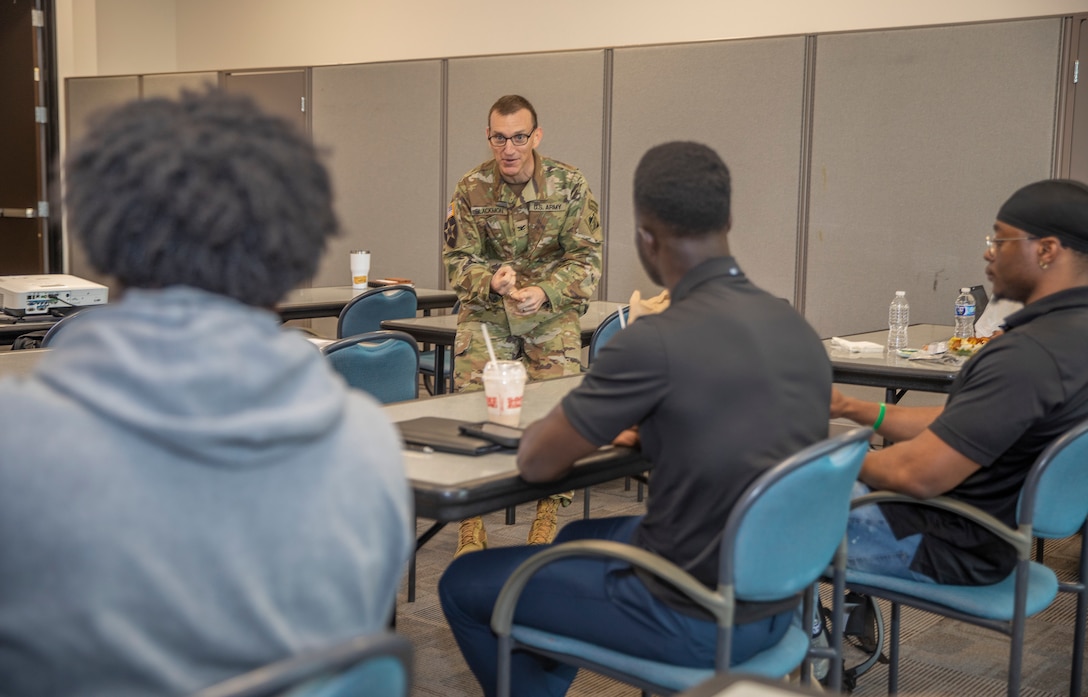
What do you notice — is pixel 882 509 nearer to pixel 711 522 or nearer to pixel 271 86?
pixel 711 522

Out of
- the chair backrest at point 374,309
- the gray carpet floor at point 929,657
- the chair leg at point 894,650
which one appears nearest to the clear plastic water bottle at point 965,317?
the gray carpet floor at point 929,657

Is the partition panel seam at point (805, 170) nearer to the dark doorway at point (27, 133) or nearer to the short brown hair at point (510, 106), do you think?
the short brown hair at point (510, 106)

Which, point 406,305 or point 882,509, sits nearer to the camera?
point 882,509

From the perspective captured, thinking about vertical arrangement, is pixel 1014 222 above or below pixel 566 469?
above

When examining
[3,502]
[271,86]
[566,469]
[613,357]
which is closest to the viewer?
[3,502]

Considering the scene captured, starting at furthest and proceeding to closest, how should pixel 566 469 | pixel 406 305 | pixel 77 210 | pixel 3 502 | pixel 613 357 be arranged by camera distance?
pixel 406 305, pixel 566 469, pixel 613 357, pixel 77 210, pixel 3 502

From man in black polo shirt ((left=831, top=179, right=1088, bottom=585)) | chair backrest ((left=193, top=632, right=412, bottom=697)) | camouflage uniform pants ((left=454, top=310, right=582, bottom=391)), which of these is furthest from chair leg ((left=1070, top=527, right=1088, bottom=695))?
chair backrest ((left=193, top=632, right=412, bottom=697))

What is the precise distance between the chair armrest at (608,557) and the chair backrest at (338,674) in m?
0.70

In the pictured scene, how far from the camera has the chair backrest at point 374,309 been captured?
4.60 meters

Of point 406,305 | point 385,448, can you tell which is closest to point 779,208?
point 406,305

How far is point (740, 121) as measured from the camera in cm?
538

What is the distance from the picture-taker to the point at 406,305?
198 inches

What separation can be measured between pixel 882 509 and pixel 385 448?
1.50 meters

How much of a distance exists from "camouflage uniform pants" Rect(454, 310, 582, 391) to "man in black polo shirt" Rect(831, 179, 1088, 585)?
53.5 inches
